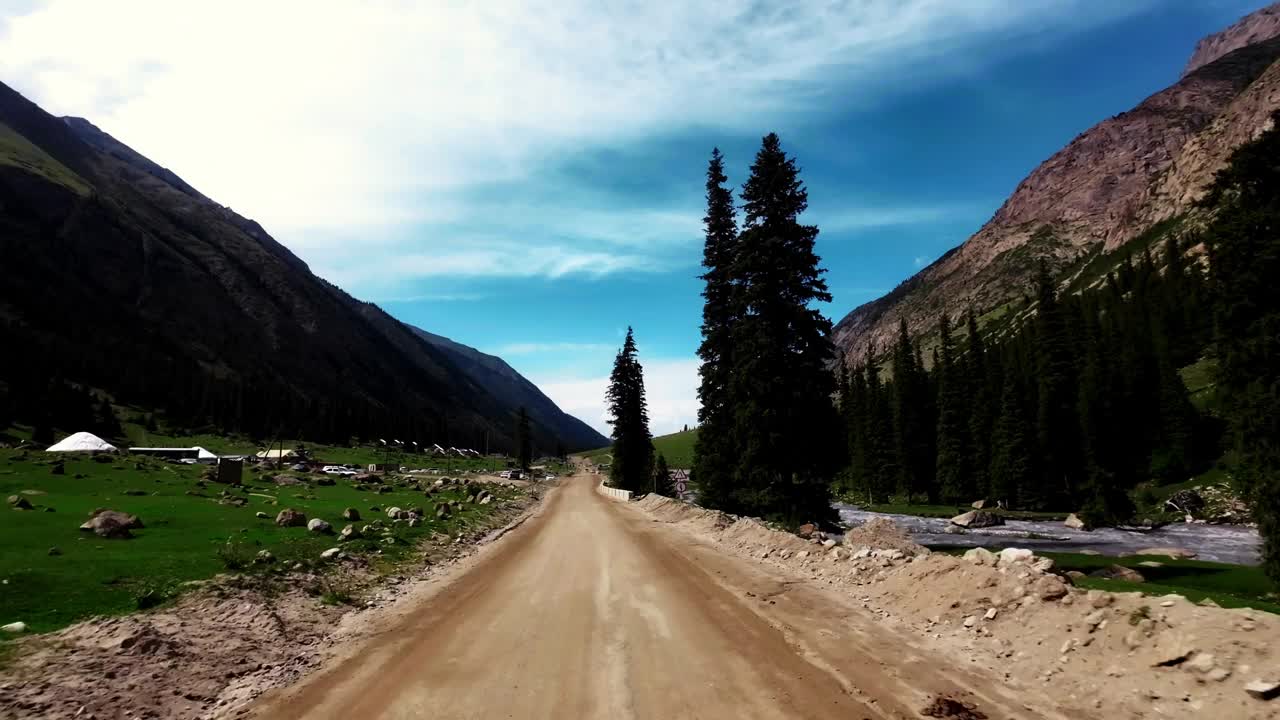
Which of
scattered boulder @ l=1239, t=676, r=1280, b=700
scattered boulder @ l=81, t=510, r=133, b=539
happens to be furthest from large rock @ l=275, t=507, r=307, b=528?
scattered boulder @ l=1239, t=676, r=1280, b=700

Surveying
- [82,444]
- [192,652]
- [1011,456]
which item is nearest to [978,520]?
[1011,456]

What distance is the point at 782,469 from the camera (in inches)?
1042

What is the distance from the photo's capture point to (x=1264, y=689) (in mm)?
6336

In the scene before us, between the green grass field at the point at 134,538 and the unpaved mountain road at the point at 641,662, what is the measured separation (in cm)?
483

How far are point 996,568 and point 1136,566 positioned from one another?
14422 mm

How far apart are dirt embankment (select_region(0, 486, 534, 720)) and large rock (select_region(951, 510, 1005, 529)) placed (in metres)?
47.7

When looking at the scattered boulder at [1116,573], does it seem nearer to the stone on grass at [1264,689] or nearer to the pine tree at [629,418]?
the stone on grass at [1264,689]

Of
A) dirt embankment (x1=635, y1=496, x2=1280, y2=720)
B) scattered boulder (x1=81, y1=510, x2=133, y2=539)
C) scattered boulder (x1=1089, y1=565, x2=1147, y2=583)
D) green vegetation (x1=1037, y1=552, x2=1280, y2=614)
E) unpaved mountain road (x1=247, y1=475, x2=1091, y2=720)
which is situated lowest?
green vegetation (x1=1037, y1=552, x2=1280, y2=614)

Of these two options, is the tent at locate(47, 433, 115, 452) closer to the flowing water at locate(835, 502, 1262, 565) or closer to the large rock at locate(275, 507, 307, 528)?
the large rock at locate(275, 507, 307, 528)

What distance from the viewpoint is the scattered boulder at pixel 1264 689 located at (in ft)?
20.7

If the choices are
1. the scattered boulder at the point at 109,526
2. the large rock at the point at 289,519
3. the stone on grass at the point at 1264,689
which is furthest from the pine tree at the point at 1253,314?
the scattered boulder at the point at 109,526

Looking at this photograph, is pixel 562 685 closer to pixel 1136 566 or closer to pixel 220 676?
pixel 220 676

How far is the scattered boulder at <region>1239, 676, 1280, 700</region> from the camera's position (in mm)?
6316

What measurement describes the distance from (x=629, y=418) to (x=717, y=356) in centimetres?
3148
